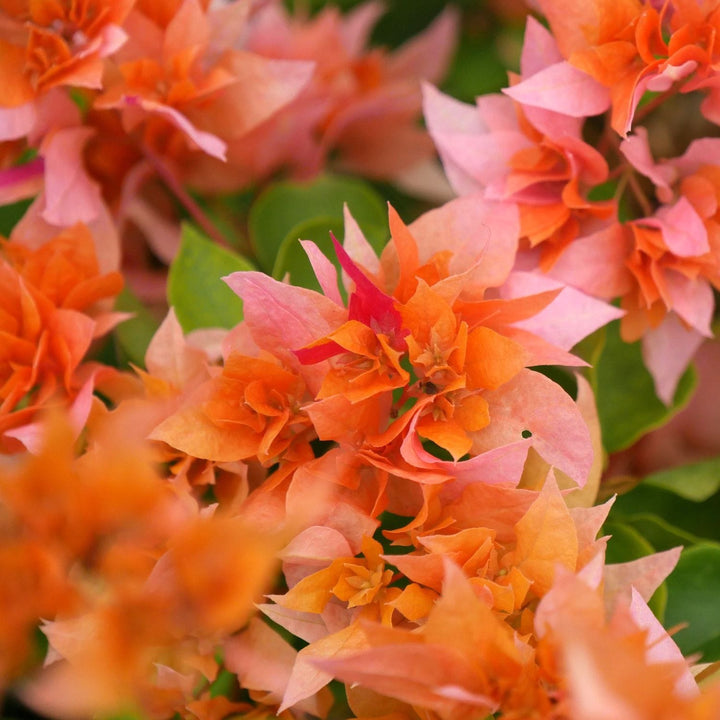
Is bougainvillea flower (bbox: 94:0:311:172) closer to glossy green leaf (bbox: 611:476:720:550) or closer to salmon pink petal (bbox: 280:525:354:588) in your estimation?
salmon pink petal (bbox: 280:525:354:588)

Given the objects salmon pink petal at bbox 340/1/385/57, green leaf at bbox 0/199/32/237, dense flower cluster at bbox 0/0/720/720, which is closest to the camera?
dense flower cluster at bbox 0/0/720/720

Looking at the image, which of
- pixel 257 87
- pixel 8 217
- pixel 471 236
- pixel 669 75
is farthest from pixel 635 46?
pixel 8 217

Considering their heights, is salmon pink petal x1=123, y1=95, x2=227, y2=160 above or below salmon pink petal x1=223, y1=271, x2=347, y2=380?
above

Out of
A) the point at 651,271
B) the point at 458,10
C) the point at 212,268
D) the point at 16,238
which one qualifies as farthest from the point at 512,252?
the point at 458,10

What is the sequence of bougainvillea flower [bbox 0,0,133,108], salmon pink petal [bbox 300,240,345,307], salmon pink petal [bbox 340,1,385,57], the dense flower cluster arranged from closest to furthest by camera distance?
the dense flower cluster < salmon pink petal [bbox 300,240,345,307] < bougainvillea flower [bbox 0,0,133,108] < salmon pink petal [bbox 340,1,385,57]

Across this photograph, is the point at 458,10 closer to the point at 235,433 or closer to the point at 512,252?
the point at 512,252

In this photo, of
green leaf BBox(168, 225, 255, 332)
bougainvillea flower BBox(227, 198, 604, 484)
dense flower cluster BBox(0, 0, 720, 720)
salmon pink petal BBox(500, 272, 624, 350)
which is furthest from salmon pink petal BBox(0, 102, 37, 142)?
salmon pink petal BBox(500, 272, 624, 350)

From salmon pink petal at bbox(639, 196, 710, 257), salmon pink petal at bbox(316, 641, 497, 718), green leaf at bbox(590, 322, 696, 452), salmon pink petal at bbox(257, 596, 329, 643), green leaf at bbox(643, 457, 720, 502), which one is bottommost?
green leaf at bbox(643, 457, 720, 502)

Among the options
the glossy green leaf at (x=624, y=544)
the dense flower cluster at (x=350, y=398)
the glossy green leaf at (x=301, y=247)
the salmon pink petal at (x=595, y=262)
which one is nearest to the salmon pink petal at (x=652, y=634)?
the dense flower cluster at (x=350, y=398)
